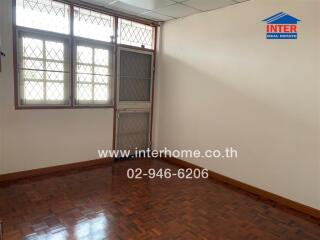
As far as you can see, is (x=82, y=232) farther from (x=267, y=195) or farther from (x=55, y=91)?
(x=267, y=195)

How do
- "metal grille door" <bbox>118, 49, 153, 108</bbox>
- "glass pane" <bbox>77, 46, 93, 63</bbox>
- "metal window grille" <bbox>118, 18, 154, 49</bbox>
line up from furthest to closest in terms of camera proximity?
"metal grille door" <bbox>118, 49, 153, 108</bbox> < "metal window grille" <bbox>118, 18, 154, 49</bbox> < "glass pane" <bbox>77, 46, 93, 63</bbox>

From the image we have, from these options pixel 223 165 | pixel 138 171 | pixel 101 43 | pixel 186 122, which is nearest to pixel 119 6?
pixel 101 43

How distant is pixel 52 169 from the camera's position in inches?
166

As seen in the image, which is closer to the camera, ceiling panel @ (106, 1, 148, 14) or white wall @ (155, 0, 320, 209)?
white wall @ (155, 0, 320, 209)

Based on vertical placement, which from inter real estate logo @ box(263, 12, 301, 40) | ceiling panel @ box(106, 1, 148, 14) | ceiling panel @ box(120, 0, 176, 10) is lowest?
inter real estate logo @ box(263, 12, 301, 40)

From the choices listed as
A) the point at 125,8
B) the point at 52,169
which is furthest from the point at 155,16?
the point at 52,169

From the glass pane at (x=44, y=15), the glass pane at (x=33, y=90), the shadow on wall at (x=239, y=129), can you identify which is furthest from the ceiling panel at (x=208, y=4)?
the glass pane at (x=33, y=90)

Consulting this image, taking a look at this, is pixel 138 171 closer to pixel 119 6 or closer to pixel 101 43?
Result: pixel 101 43

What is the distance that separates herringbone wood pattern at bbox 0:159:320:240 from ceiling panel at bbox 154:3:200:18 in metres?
2.83

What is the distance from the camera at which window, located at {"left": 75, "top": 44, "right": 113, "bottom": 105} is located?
4.36 metres

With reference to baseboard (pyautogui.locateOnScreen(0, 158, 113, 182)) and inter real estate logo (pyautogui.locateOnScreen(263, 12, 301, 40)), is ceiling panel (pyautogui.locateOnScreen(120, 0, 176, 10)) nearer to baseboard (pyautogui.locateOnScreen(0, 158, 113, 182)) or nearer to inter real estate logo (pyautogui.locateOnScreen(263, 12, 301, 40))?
inter real estate logo (pyautogui.locateOnScreen(263, 12, 301, 40))

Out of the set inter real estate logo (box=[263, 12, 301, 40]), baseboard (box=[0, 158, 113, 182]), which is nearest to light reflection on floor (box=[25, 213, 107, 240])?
baseboard (box=[0, 158, 113, 182])

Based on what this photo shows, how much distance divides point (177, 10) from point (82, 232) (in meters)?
3.66

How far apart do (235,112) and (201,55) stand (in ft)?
3.98
